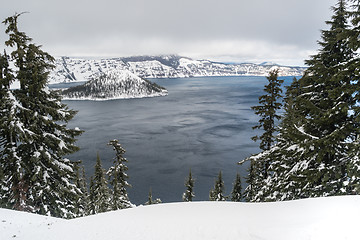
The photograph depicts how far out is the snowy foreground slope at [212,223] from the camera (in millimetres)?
6793

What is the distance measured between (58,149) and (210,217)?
337 inches

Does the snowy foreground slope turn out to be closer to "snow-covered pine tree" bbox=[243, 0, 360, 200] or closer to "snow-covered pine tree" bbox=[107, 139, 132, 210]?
"snow-covered pine tree" bbox=[243, 0, 360, 200]

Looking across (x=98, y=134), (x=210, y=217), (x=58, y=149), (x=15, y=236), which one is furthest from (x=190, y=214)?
Result: (x=98, y=134)

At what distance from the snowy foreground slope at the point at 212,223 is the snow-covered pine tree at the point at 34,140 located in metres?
1.83

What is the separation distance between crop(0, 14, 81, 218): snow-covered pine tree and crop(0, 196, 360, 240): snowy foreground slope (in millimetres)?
1829

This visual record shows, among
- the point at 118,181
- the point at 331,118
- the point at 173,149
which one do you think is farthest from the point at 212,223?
the point at 173,149

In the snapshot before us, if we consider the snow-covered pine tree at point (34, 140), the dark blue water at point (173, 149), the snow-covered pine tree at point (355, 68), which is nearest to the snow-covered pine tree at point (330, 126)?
the snow-covered pine tree at point (355, 68)

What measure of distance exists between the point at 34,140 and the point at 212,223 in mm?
9497

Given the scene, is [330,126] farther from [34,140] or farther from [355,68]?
[34,140]

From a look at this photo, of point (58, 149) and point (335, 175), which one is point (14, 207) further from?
point (335, 175)

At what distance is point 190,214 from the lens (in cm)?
966

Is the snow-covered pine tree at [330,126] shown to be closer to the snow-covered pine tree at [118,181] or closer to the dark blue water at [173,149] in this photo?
the snow-covered pine tree at [118,181]

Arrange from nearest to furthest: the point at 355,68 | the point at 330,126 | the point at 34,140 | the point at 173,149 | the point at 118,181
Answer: the point at 355,68
the point at 330,126
the point at 34,140
the point at 118,181
the point at 173,149

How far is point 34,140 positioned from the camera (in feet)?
35.6
